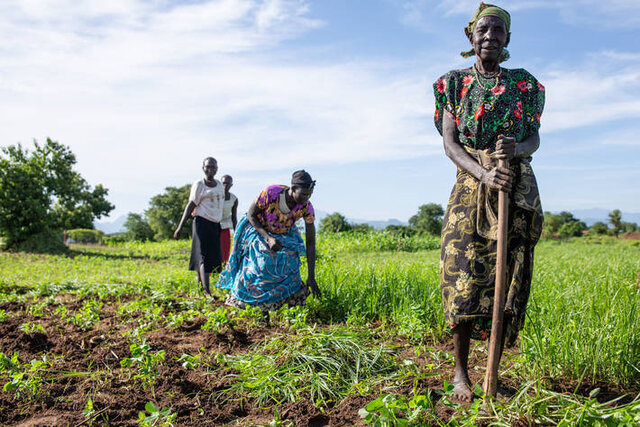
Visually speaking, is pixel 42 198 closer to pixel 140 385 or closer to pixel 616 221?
pixel 140 385

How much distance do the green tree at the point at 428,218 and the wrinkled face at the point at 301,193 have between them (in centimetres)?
2242

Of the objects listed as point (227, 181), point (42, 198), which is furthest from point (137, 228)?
point (227, 181)

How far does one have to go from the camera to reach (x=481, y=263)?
8.67 feet

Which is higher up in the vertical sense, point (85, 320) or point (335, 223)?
point (335, 223)

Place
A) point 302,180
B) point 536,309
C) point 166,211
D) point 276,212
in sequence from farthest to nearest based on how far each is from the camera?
point 166,211 < point 276,212 < point 302,180 < point 536,309

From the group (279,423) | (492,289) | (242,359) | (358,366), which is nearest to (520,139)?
(492,289)

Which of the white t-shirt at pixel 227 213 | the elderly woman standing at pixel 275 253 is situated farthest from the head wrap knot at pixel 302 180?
the white t-shirt at pixel 227 213

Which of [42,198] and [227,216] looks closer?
[227,216]

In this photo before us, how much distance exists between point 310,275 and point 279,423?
2353 mm

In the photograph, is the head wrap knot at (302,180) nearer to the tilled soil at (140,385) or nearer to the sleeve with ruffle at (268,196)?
the sleeve with ruffle at (268,196)

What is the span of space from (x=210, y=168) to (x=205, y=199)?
447 millimetres

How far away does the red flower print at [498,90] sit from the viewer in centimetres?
262

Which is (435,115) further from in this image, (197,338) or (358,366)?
(197,338)

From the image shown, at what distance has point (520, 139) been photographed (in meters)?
2.64
